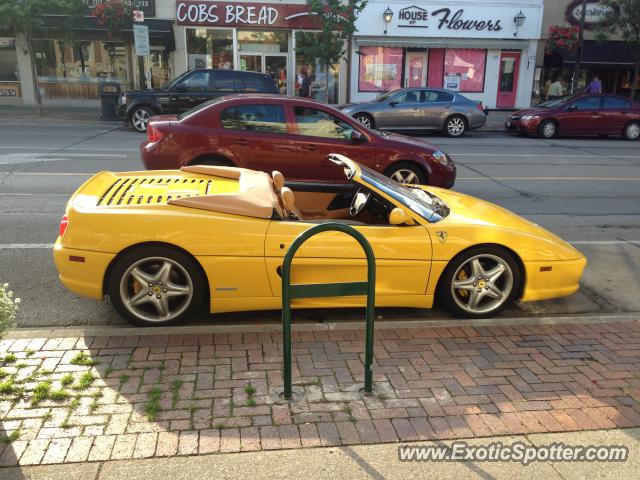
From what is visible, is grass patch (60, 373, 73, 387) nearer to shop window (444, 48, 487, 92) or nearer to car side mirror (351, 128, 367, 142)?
car side mirror (351, 128, 367, 142)

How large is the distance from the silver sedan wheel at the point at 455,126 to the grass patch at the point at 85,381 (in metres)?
16.4

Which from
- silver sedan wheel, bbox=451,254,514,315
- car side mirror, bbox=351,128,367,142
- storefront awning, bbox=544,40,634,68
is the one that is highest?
storefront awning, bbox=544,40,634,68

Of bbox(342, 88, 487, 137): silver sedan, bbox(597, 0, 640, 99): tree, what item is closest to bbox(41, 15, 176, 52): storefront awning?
bbox(342, 88, 487, 137): silver sedan

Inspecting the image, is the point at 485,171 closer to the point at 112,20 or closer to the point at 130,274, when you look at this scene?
the point at 130,274

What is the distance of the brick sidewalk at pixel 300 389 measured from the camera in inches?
121

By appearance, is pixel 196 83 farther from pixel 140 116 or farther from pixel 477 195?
pixel 477 195

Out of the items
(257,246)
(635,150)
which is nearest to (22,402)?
(257,246)

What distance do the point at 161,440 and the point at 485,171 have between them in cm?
1005

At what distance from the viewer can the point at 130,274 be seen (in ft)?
13.9

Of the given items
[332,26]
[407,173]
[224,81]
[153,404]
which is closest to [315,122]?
[407,173]

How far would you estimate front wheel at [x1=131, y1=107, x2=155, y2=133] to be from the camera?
1658 cm

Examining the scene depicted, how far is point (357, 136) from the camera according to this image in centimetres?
836

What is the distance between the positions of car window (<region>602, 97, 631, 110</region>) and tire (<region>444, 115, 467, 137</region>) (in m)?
4.82

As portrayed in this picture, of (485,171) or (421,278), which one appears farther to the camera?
(485,171)
